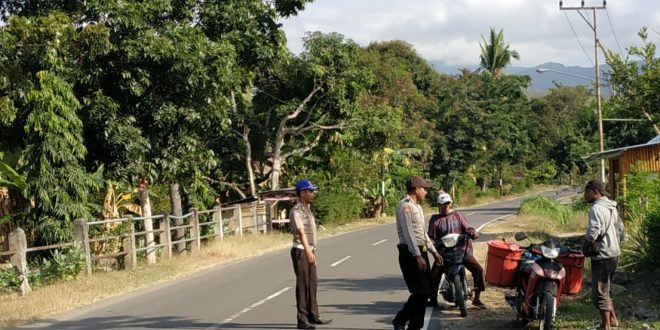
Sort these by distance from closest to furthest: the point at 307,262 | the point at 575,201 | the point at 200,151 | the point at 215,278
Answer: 1. the point at 307,262
2. the point at 215,278
3. the point at 200,151
4. the point at 575,201

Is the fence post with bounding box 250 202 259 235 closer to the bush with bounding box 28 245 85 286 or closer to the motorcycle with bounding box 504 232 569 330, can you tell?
the bush with bounding box 28 245 85 286

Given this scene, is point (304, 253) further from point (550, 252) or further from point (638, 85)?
point (638, 85)

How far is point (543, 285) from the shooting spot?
320 inches

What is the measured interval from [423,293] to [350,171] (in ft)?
97.5

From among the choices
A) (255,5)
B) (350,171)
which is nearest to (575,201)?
(350,171)

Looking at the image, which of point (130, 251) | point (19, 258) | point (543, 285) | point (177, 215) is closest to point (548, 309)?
point (543, 285)

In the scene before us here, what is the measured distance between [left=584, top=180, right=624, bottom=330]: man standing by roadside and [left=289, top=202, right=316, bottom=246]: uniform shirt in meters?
3.35

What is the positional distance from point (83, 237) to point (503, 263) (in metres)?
10.1

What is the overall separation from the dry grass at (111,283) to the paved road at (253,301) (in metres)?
0.41

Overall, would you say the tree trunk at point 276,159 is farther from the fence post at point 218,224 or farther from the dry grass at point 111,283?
the dry grass at point 111,283

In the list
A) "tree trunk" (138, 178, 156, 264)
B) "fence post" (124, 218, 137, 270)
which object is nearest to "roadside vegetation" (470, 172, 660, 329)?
"fence post" (124, 218, 137, 270)

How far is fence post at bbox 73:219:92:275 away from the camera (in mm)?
15586

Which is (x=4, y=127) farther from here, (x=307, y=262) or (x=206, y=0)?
(x=307, y=262)

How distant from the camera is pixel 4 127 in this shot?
16.0m
